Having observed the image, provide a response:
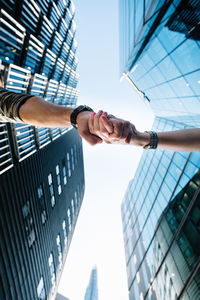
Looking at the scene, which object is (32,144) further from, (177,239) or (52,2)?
(52,2)

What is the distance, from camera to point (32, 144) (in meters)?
13.0

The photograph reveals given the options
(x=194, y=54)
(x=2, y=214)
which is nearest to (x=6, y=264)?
(x=2, y=214)

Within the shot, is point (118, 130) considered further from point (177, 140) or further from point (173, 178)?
point (173, 178)

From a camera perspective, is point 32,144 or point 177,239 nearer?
point 177,239

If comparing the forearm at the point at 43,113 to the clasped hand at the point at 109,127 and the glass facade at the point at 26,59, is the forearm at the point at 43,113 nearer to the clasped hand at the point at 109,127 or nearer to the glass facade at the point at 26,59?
the clasped hand at the point at 109,127

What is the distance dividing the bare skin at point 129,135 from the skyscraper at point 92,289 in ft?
534

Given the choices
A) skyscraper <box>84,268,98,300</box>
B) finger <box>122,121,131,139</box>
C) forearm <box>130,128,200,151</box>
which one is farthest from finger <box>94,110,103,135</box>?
skyscraper <box>84,268,98,300</box>

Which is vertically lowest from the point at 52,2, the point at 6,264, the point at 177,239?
the point at 6,264

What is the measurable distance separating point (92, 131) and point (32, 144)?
12.2m

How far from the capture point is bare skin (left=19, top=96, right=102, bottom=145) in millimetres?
2287

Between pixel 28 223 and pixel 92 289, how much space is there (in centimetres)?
15901

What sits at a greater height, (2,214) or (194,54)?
(194,54)

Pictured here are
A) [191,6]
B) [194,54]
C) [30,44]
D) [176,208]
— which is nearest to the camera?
[191,6]

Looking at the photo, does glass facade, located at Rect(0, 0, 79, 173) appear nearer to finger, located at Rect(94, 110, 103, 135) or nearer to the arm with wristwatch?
the arm with wristwatch
